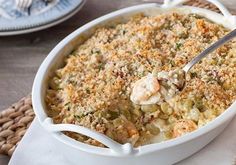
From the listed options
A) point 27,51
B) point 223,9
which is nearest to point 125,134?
point 223,9

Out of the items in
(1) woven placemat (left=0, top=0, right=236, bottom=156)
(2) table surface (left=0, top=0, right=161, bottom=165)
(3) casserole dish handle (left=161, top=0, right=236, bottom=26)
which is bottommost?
(2) table surface (left=0, top=0, right=161, bottom=165)

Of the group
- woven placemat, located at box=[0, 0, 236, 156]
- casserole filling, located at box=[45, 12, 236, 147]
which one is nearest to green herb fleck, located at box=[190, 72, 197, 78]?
casserole filling, located at box=[45, 12, 236, 147]

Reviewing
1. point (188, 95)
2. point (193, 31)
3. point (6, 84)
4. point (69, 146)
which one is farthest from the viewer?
point (6, 84)

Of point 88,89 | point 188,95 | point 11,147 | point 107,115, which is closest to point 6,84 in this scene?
point 11,147

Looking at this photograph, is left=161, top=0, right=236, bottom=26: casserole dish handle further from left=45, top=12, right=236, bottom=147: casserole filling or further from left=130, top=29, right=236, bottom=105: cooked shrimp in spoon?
left=130, top=29, right=236, bottom=105: cooked shrimp in spoon

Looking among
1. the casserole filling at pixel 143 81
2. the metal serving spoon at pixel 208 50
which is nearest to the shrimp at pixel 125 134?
the casserole filling at pixel 143 81

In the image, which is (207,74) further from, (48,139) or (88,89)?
(48,139)

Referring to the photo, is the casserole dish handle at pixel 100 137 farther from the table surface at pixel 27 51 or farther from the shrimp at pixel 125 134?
the table surface at pixel 27 51
